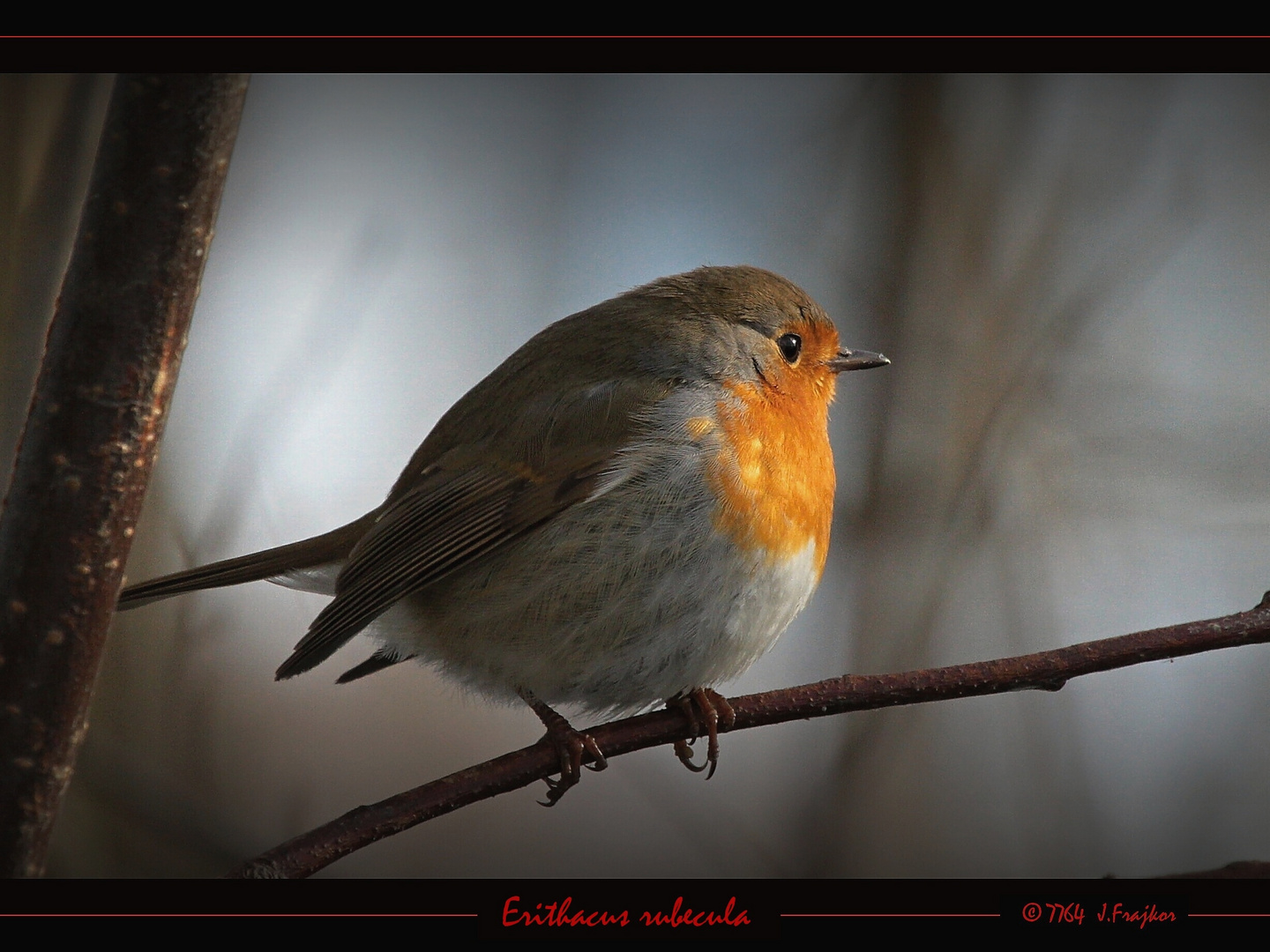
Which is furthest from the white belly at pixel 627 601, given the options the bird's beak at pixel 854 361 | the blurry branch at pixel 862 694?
the bird's beak at pixel 854 361

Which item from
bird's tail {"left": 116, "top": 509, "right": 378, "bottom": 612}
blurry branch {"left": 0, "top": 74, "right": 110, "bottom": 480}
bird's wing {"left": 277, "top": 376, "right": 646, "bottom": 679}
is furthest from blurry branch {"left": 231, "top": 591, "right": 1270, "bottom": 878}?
blurry branch {"left": 0, "top": 74, "right": 110, "bottom": 480}

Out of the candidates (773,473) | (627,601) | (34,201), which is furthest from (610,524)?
(34,201)

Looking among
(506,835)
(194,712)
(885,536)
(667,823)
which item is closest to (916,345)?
(885,536)

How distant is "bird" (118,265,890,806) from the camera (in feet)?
6.57

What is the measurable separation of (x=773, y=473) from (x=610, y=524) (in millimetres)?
343

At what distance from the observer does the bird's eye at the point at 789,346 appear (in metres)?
2.47

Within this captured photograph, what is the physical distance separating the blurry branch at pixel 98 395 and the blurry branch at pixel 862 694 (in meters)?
0.40

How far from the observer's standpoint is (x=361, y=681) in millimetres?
3793

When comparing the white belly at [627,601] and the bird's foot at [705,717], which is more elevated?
the white belly at [627,601]

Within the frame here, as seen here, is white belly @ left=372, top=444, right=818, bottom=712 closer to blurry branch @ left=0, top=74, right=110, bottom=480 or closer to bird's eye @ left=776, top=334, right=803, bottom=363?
bird's eye @ left=776, top=334, right=803, bottom=363
